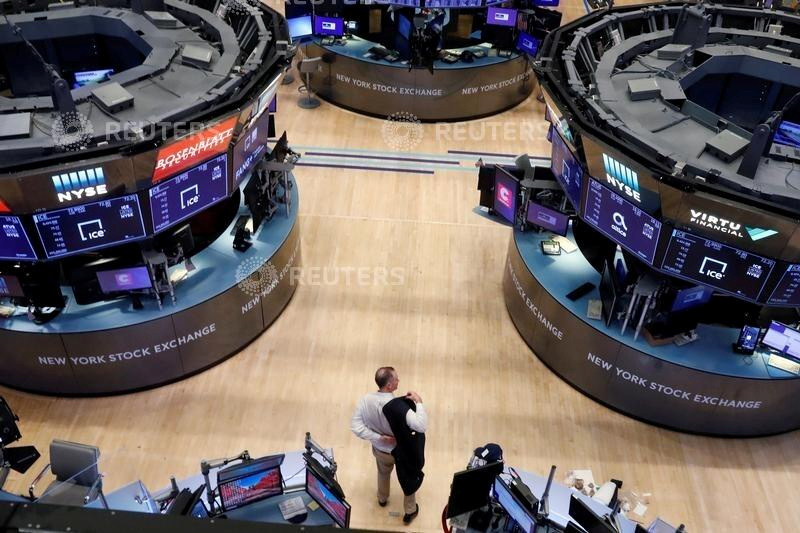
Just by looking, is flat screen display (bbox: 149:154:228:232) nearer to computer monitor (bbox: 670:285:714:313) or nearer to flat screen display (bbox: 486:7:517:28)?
computer monitor (bbox: 670:285:714:313)

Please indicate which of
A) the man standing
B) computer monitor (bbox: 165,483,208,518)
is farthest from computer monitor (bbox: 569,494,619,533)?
computer monitor (bbox: 165,483,208,518)

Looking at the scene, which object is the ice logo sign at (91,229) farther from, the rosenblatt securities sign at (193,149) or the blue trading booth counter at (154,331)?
the blue trading booth counter at (154,331)

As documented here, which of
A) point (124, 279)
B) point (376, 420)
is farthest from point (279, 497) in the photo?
point (124, 279)

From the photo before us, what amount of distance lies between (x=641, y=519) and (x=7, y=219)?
7.71 m

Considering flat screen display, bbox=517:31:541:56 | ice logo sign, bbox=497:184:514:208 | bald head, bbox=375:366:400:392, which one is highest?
flat screen display, bbox=517:31:541:56

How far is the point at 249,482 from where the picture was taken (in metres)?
6.39

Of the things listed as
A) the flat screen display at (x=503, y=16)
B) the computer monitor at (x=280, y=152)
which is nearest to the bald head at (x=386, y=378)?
the computer monitor at (x=280, y=152)

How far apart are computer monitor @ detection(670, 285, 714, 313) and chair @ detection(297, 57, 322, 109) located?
962cm

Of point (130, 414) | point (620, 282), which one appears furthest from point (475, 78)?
point (130, 414)

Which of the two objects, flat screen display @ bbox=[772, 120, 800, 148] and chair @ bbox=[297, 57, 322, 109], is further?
chair @ bbox=[297, 57, 322, 109]

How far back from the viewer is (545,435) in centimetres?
894

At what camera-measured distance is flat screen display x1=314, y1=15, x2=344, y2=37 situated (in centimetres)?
1536

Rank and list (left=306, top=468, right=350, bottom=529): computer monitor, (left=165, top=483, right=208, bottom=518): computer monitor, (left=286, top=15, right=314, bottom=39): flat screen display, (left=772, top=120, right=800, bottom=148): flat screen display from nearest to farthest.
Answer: (left=165, top=483, right=208, bottom=518): computer monitor
(left=306, top=468, right=350, bottom=529): computer monitor
(left=772, top=120, right=800, bottom=148): flat screen display
(left=286, top=15, right=314, bottom=39): flat screen display

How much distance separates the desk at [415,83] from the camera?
15219mm
